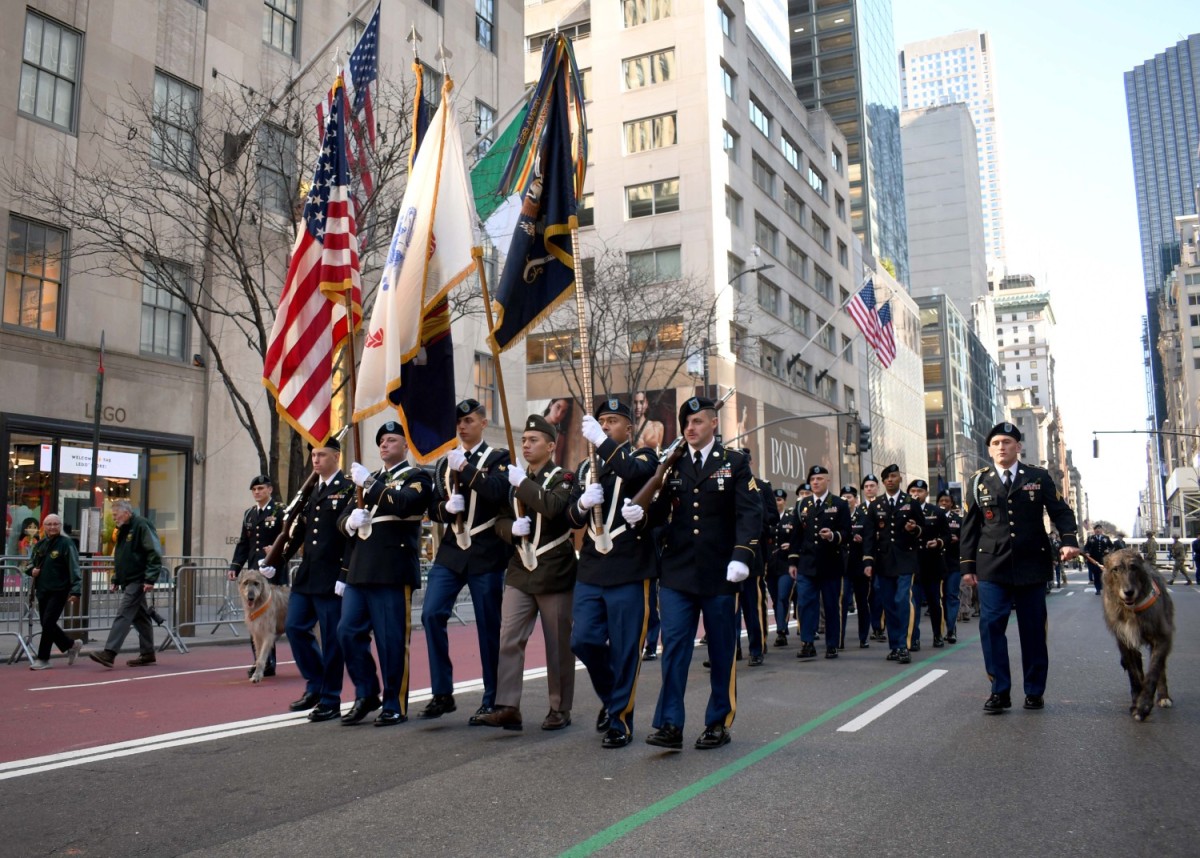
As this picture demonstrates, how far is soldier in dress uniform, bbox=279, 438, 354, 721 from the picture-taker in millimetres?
8359

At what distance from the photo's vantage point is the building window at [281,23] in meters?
26.2

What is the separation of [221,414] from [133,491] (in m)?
2.71

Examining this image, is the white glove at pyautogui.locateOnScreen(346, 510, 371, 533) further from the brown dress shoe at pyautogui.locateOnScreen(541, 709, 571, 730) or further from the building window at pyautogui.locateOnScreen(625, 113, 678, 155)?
the building window at pyautogui.locateOnScreen(625, 113, 678, 155)

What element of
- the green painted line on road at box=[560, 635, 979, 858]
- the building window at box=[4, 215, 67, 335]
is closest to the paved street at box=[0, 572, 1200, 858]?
the green painted line on road at box=[560, 635, 979, 858]

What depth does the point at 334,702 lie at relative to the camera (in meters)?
8.09

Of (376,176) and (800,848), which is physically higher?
(376,176)

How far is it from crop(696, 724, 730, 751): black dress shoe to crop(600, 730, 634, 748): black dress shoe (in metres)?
0.45

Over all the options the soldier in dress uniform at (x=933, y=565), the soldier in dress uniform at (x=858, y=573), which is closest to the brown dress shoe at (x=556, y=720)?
the soldier in dress uniform at (x=858, y=573)

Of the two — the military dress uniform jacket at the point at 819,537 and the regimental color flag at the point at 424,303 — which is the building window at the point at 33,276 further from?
the military dress uniform jacket at the point at 819,537

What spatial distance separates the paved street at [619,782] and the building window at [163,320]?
598 inches

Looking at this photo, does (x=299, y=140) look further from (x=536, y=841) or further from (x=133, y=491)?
(x=536, y=841)

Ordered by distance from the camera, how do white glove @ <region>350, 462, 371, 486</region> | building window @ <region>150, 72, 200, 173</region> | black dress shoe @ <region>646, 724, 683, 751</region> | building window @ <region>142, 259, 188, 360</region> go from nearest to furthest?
black dress shoe @ <region>646, 724, 683, 751</region> < white glove @ <region>350, 462, 371, 486</region> < building window @ <region>150, 72, 200, 173</region> < building window @ <region>142, 259, 188, 360</region>

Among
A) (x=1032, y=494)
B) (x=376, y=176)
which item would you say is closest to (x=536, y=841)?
(x=1032, y=494)

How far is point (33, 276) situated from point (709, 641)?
18.5 m
